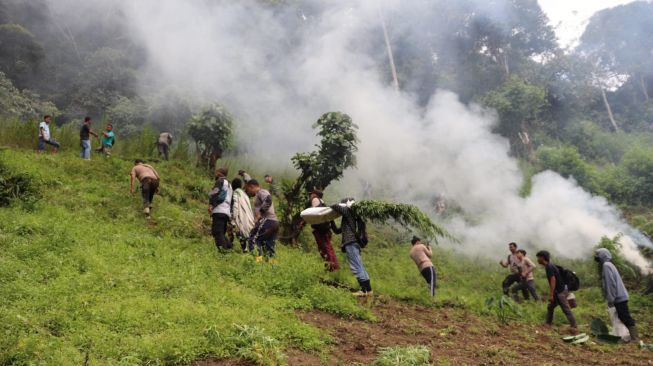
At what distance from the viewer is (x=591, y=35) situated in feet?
94.8

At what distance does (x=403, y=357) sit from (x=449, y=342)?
48.6 inches

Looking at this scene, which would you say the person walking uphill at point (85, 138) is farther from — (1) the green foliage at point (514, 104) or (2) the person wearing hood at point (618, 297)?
(1) the green foliage at point (514, 104)

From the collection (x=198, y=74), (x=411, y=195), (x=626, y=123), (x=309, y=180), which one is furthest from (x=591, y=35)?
(x=309, y=180)

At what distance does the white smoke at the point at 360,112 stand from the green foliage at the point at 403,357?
8.99 meters

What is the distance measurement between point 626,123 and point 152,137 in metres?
25.1

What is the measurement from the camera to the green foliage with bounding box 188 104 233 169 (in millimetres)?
11633

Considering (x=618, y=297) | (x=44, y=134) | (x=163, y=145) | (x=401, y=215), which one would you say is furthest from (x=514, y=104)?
(x=44, y=134)

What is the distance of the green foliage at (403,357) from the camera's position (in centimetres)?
358

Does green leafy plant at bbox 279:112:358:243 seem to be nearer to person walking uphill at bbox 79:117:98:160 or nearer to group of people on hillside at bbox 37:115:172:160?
group of people on hillside at bbox 37:115:172:160

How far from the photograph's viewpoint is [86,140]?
33.6 feet

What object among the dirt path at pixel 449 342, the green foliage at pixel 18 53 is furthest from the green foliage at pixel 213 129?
the green foliage at pixel 18 53

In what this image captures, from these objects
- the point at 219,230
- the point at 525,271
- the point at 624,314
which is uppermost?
the point at 219,230

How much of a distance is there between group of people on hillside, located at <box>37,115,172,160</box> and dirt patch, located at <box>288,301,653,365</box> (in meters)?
7.59

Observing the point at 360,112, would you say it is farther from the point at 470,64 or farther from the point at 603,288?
the point at 603,288
